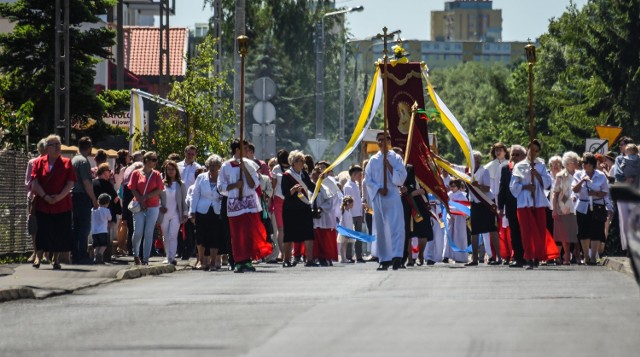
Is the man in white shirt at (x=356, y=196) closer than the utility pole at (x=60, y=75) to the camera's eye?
Yes

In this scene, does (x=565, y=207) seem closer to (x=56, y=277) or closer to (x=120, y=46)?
(x=56, y=277)

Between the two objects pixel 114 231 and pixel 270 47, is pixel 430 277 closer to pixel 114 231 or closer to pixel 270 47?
pixel 114 231

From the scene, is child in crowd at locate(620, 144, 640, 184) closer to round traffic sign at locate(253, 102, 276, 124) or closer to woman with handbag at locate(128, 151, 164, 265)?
woman with handbag at locate(128, 151, 164, 265)

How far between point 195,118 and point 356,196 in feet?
14.5

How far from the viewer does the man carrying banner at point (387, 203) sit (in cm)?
2459

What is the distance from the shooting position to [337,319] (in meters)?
13.3

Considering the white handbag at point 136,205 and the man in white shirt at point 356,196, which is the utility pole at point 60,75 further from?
the white handbag at point 136,205

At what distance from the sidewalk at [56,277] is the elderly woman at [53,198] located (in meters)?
0.32

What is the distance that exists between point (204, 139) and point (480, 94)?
12351 cm

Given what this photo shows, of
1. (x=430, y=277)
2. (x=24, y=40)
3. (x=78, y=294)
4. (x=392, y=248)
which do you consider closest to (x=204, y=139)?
(x=24, y=40)

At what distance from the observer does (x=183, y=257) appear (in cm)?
2939

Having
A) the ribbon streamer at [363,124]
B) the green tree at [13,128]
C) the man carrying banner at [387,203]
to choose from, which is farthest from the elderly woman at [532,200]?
the green tree at [13,128]

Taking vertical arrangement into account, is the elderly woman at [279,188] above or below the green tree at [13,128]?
below

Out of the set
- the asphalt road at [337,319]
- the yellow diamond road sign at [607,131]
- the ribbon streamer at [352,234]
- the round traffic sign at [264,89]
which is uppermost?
the round traffic sign at [264,89]
